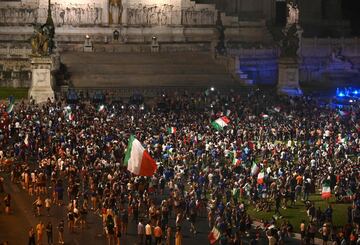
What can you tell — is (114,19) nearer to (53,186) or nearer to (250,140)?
(250,140)

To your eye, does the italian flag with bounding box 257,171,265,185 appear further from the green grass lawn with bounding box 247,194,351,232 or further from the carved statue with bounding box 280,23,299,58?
the carved statue with bounding box 280,23,299,58

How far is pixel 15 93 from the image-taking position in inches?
2864

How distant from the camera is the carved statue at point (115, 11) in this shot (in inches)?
3794

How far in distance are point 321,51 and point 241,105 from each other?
28.6 metres

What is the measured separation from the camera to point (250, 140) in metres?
52.6

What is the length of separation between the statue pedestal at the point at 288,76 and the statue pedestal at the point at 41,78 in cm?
2049

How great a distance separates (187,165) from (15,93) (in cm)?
3045

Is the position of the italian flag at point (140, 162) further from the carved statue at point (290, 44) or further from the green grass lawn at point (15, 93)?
the carved statue at point (290, 44)

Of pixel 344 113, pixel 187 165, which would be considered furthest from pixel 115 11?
pixel 187 165

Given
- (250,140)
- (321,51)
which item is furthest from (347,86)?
(250,140)

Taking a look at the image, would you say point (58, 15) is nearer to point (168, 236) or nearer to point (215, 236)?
point (168, 236)

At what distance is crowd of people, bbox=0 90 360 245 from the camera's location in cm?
3503

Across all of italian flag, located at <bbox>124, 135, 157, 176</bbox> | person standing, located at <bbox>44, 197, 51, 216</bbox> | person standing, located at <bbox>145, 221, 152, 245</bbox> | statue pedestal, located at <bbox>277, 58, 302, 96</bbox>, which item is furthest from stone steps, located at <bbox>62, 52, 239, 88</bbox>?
person standing, located at <bbox>145, 221, 152, 245</bbox>

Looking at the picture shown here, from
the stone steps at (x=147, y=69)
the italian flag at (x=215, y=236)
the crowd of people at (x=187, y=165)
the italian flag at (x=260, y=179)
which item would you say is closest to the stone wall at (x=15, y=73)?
the stone steps at (x=147, y=69)
